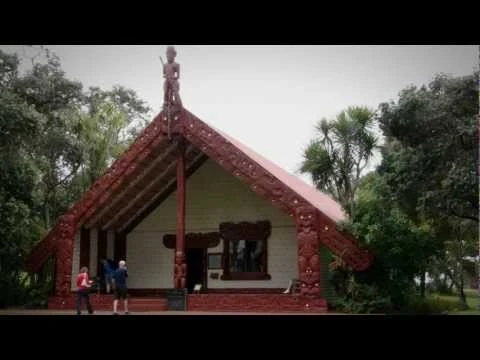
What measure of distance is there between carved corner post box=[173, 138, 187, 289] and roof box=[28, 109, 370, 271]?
594 millimetres

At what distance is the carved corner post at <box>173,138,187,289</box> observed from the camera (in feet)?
58.3

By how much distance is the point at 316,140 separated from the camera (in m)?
21.2

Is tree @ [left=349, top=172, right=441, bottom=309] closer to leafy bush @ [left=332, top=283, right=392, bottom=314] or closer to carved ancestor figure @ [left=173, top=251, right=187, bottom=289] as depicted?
leafy bush @ [left=332, top=283, right=392, bottom=314]

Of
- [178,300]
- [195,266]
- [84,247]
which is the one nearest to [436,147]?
[178,300]

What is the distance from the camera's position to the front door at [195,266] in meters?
21.9

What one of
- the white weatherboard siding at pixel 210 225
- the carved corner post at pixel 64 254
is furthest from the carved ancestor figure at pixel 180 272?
the white weatherboard siding at pixel 210 225

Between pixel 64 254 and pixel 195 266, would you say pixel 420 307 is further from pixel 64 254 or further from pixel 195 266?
pixel 64 254

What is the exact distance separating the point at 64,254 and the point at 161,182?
170 inches

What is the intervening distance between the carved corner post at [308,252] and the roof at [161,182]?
25cm

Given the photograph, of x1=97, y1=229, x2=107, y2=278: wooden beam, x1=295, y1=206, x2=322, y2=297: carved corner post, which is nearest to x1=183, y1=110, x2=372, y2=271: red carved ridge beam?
x1=295, y1=206, x2=322, y2=297: carved corner post

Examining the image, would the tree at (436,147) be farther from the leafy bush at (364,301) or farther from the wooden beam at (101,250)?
the wooden beam at (101,250)

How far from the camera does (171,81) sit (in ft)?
61.5

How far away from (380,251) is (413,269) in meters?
1.12
